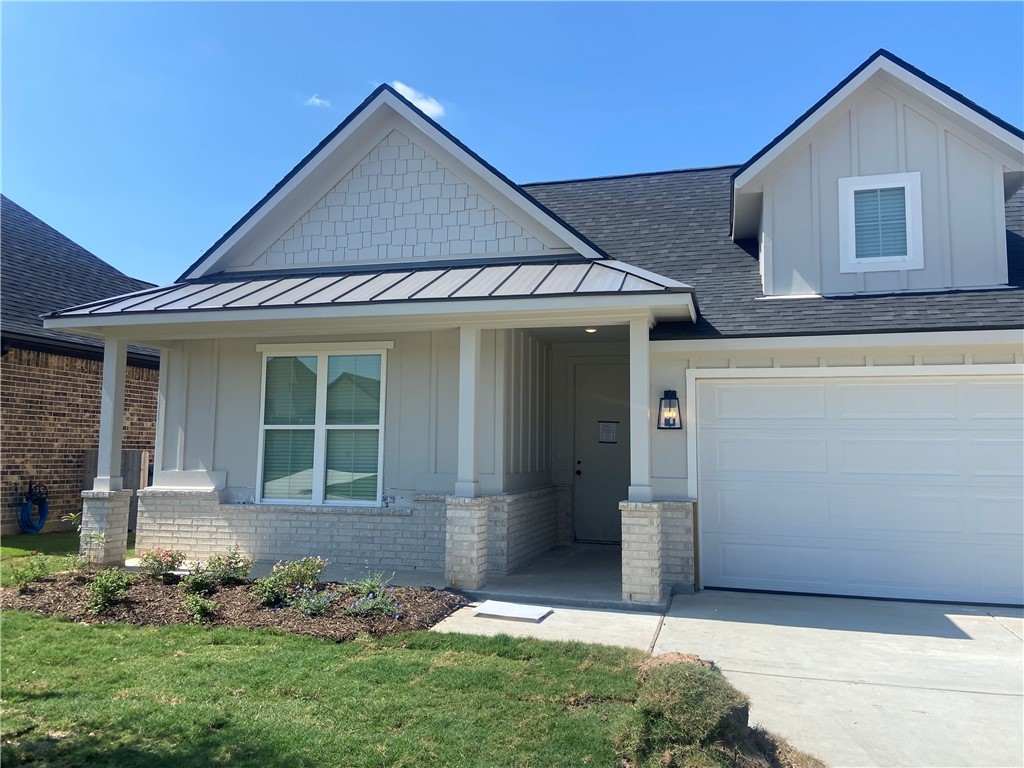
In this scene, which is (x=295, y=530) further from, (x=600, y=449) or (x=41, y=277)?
(x=41, y=277)

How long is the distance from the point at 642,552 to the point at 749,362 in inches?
108

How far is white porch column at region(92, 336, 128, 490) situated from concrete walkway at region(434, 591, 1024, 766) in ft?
17.6

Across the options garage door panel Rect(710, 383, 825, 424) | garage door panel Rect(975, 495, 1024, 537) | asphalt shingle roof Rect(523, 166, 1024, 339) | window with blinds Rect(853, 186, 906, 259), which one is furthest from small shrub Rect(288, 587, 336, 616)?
window with blinds Rect(853, 186, 906, 259)

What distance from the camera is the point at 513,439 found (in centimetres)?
927

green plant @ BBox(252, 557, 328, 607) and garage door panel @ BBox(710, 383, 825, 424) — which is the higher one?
garage door panel @ BBox(710, 383, 825, 424)

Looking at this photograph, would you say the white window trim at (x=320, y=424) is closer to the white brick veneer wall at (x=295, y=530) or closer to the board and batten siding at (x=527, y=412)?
the white brick veneer wall at (x=295, y=530)

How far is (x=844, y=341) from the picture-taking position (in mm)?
7711

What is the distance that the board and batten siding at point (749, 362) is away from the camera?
25.2 feet

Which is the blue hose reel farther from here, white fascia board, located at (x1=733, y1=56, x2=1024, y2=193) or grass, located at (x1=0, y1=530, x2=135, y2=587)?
white fascia board, located at (x1=733, y1=56, x2=1024, y2=193)

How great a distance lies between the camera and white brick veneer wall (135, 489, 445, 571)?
8.81 meters

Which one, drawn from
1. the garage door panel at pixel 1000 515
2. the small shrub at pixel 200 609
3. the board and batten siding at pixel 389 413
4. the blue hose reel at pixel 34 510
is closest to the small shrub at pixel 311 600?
the small shrub at pixel 200 609

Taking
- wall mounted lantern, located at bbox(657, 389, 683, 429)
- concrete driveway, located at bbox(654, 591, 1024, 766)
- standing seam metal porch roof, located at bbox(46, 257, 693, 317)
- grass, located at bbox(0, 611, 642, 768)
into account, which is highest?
standing seam metal porch roof, located at bbox(46, 257, 693, 317)

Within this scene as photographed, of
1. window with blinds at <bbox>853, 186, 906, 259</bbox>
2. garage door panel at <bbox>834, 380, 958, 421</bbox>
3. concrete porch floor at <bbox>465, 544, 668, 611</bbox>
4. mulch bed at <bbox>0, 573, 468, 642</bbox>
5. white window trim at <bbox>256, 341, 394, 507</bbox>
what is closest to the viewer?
mulch bed at <bbox>0, 573, 468, 642</bbox>

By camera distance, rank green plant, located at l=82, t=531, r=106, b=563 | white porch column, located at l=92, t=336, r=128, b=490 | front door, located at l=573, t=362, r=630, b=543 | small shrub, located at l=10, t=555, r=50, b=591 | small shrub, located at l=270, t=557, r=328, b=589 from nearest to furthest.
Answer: small shrub, located at l=270, t=557, r=328, b=589 → small shrub, located at l=10, t=555, r=50, b=591 → green plant, located at l=82, t=531, r=106, b=563 → white porch column, located at l=92, t=336, r=128, b=490 → front door, located at l=573, t=362, r=630, b=543
